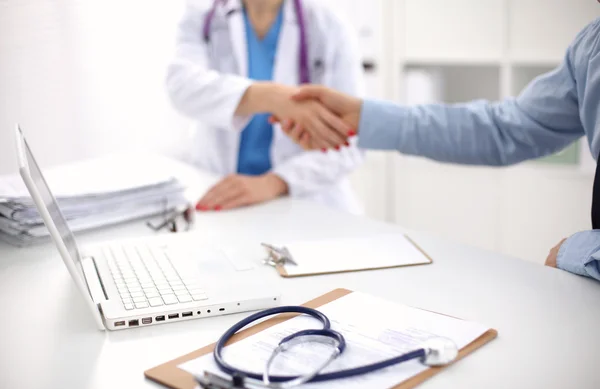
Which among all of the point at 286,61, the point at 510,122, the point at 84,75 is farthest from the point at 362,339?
the point at 84,75

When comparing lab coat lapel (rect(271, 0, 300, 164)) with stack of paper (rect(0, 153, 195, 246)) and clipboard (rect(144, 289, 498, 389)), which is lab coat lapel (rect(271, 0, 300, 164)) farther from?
clipboard (rect(144, 289, 498, 389))

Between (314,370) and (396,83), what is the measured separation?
2256 millimetres

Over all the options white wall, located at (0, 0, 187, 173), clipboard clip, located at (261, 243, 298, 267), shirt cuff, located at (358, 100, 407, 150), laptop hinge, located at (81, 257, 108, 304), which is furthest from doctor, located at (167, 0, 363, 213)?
laptop hinge, located at (81, 257, 108, 304)

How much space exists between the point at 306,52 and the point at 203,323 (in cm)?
110

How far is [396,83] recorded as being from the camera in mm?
2852

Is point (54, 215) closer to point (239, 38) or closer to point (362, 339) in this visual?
point (362, 339)

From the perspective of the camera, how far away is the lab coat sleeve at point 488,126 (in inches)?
50.2

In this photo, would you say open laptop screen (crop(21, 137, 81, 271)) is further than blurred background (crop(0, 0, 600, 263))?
No

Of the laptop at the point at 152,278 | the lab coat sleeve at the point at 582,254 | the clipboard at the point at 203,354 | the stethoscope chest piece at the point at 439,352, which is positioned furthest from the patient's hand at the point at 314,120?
the stethoscope chest piece at the point at 439,352

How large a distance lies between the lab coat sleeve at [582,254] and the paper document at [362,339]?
0.26 m

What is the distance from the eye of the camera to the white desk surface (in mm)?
764

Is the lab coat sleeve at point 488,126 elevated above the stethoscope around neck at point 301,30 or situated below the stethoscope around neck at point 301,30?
below

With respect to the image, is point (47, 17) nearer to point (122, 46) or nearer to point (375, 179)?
point (122, 46)

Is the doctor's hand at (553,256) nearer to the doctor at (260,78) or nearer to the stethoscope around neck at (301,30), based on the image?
the doctor at (260,78)
